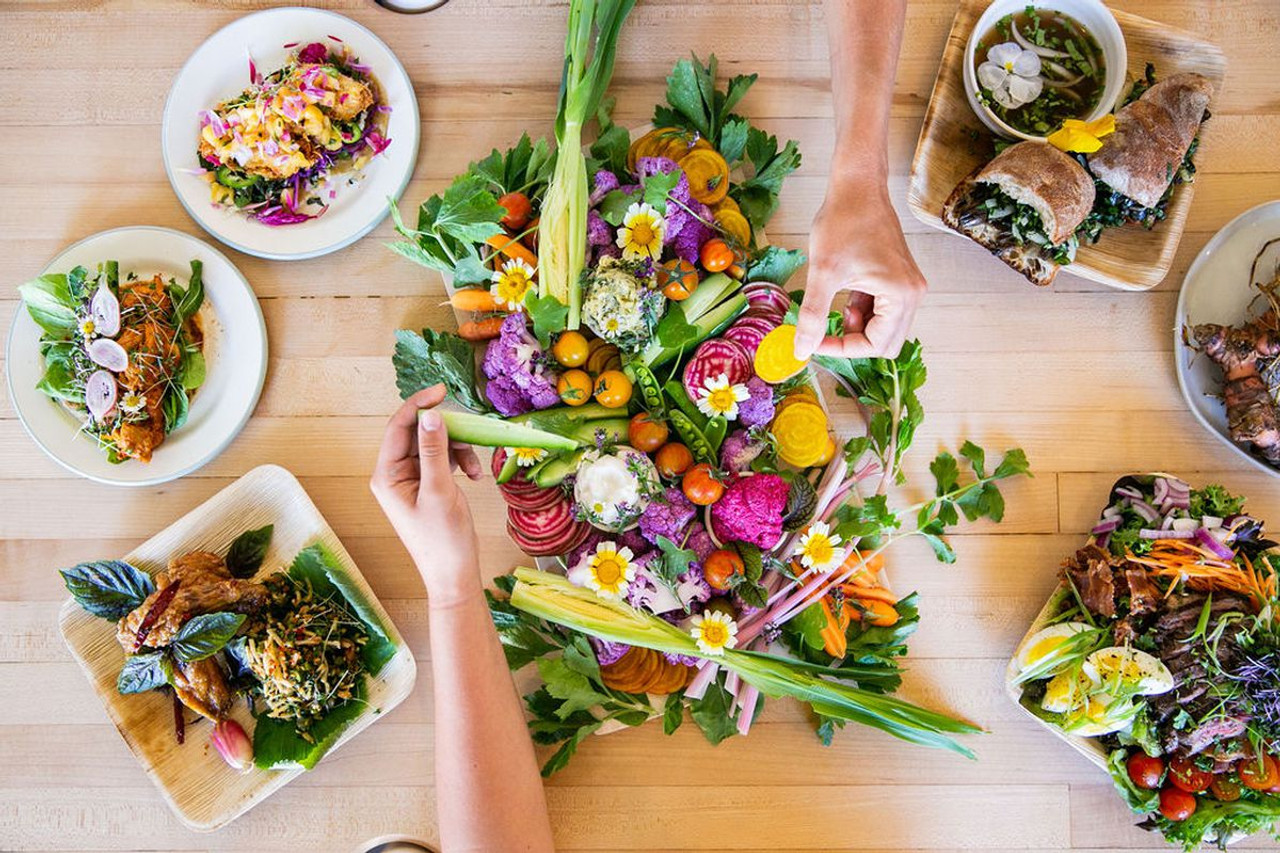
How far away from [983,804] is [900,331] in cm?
84

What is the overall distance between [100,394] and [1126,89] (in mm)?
1751

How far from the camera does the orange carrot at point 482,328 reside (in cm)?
140

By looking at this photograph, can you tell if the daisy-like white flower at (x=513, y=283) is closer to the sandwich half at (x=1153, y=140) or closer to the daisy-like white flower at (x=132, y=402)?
the daisy-like white flower at (x=132, y=402)

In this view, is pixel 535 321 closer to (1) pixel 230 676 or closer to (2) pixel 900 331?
(2) pixel 900 331

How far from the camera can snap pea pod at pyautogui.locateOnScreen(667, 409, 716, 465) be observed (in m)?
1.35

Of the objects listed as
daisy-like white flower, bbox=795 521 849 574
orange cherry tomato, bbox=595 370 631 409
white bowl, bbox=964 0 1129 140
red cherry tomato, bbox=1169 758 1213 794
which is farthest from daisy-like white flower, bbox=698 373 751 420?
red cherry tomato, bbox=1169 758 1213 794

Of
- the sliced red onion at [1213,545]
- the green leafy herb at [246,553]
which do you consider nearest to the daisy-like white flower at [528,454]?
the green leafy herb at [246,553]

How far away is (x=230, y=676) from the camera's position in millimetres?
1409

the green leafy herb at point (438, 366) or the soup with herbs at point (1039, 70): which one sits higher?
the soup with herbs at point (1039, 70)

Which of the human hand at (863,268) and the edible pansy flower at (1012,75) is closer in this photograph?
the human hand at (863,268)

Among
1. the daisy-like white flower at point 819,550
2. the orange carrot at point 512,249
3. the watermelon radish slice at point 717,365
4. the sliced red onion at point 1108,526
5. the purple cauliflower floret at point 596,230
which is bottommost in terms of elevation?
the sliced red onion at point 1108,526

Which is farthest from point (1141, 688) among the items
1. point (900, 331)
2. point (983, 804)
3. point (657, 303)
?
point (657, 303)

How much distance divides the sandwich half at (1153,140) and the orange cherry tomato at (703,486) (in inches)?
30.4

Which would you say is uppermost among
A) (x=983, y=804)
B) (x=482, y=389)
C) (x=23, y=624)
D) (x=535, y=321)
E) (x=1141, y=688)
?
(x=535, y=321)
